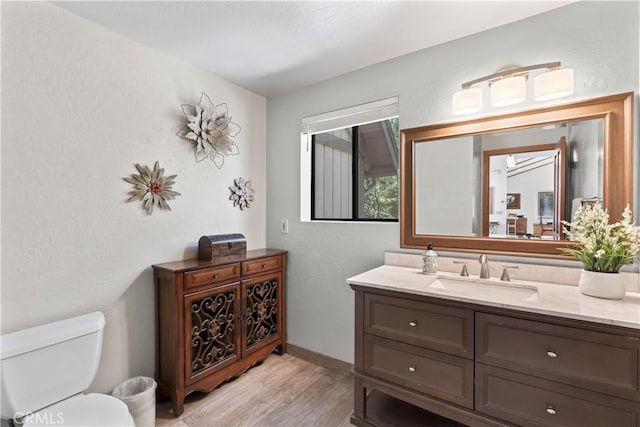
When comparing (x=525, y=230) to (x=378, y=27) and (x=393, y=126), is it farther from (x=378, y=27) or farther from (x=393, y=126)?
(x=378, y=27)

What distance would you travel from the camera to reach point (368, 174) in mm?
2635

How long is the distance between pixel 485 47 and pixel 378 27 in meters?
0.66

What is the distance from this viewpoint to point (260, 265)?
2.39 metres

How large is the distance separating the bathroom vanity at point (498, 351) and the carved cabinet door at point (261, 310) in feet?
3.07

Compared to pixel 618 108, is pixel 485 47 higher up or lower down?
higher up

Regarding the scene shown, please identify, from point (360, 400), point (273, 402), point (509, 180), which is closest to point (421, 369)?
point (360, 400)

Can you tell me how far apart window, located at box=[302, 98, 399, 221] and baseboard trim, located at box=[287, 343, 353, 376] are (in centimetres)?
115

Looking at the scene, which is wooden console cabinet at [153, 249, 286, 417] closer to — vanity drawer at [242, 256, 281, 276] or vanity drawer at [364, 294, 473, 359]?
vanity drawer at [242, 256, 281, 276]

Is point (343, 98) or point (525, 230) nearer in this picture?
point (525, 230)

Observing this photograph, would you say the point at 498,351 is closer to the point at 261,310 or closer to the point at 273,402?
the point at 273,402

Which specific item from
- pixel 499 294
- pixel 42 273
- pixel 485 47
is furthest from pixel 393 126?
pixel 42 273

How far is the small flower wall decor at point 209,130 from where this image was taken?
2.18 metres

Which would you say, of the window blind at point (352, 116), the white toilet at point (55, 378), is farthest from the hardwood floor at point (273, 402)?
the window blind at point (352, 116)

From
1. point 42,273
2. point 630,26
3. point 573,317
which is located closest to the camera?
point 573,317
